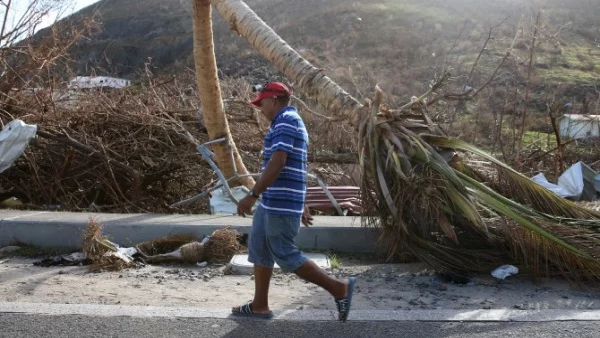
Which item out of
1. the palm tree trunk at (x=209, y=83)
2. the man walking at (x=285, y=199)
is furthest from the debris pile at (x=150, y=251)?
the palm tree trunk at (x=209, y=83)

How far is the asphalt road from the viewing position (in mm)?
4305

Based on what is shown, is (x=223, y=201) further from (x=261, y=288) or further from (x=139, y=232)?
(x=261, y=288)

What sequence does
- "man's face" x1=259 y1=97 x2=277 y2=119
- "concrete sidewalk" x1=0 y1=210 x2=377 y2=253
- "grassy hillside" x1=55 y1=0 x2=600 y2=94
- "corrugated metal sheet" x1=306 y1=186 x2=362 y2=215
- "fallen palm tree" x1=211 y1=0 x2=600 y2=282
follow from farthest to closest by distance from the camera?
"grassy hillside" x1=55 y1=0 x2=600 y2=94, "corrugated metal sheet" x1=306 y1=186 x2=362 y2=215, "concrete sidewalk" x1=0 y1=210 x2=377 y2=253, "fallen palm tree" x1=211 y1=0 x2=600 y2=282, "man's face" x1=259 y1=97 x2=277 y2=119

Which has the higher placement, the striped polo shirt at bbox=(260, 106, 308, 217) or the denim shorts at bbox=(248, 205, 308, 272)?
the striped polo shirt at bbox=(260, 106, 308, 217)

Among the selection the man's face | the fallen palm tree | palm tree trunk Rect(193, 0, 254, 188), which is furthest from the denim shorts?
palm tree trunk Rect(193, 0, 254, 188)

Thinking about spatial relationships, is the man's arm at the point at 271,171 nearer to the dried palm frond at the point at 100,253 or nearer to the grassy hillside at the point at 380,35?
the dried palm frond at the point at 100,253

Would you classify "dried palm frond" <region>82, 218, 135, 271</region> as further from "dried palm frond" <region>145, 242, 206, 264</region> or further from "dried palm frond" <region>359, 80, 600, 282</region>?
"dried palm frond" <region>359, 80, 600, 282</region>

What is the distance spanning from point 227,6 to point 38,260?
147 inches

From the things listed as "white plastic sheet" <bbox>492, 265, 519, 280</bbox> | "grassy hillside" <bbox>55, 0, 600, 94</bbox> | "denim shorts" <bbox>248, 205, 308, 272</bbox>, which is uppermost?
"grassy hillside" <bbox>55, 0, 600, 94</bbox>

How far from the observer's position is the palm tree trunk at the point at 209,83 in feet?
27.7

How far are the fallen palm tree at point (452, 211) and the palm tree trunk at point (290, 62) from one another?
933 millimetres

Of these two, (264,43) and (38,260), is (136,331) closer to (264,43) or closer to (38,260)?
(38,260)

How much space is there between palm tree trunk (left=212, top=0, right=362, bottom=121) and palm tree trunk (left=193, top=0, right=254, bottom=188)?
256 mm

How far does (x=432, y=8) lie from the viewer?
1967 inches
